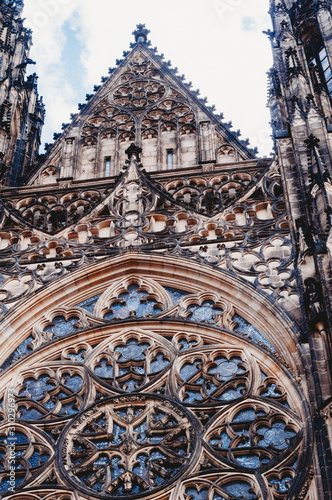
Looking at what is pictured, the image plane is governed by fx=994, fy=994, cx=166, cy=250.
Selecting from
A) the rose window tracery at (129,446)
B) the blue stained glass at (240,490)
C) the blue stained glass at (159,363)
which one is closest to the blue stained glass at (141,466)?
the rose window tracery at (129,446)

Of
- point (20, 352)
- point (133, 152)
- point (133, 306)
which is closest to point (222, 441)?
point (133, 306)

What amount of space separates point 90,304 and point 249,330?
2.61 metres

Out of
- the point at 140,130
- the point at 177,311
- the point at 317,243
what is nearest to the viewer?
the point at 317,243

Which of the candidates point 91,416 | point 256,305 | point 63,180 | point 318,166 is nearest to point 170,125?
point 63,180

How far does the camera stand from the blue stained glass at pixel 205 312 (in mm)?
14705

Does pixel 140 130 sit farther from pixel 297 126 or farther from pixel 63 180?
pixel 297 126

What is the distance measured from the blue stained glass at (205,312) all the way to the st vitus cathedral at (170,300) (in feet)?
0.11

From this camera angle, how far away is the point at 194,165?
60.6ft

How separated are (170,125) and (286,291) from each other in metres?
6.27

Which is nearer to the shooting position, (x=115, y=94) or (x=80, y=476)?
(x=80, y=476)

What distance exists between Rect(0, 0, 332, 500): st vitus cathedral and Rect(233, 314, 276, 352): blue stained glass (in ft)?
0.07

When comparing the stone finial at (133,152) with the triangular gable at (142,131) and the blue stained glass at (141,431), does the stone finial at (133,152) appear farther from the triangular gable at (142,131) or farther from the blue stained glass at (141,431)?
the blue stained glass at (141,431)

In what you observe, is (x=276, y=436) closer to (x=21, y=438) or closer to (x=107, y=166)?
(x=21, y=438)

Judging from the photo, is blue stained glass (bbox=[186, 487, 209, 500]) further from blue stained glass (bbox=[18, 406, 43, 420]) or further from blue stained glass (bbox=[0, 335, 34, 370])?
blue stained glass (bbox=[0, 335, 34, 370])
